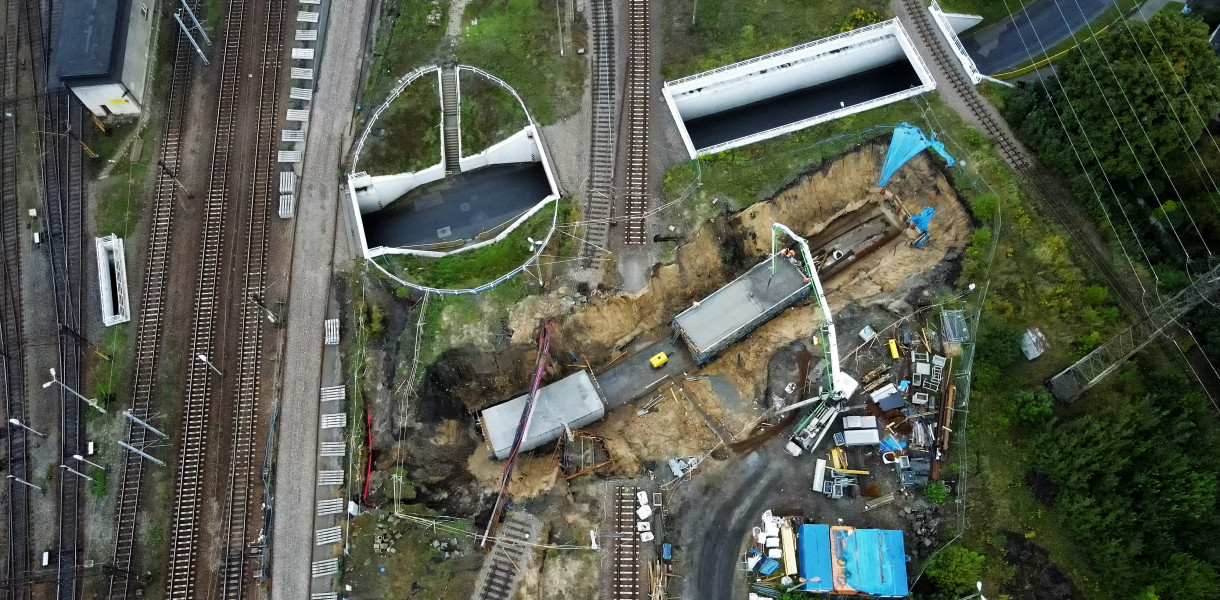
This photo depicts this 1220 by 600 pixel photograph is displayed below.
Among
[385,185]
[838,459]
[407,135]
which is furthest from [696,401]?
[407,135]

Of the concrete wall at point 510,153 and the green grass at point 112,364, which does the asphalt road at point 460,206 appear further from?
the green grass at point 112,364

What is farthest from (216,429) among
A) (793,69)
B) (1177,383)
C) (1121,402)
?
(1177,383)

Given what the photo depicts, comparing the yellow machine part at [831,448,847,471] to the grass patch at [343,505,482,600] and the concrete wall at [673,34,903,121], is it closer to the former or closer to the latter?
the grass patch at [343,505,482,600]

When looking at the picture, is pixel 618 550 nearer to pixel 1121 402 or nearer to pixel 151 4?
pixel 1121 402

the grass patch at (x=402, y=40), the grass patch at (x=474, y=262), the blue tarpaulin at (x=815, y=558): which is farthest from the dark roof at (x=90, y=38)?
the blue tarpaulin at (x=815, y=558)

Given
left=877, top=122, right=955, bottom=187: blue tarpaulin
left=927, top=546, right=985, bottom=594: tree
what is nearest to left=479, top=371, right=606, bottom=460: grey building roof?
left=927, top=546, right=985, bottom=594: tree
